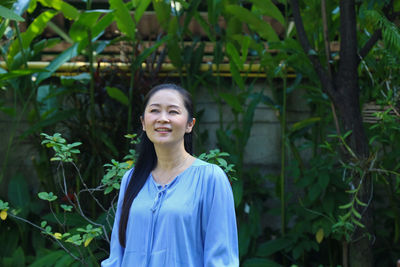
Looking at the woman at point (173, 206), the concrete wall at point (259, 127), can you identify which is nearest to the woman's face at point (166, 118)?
the woman at point (173, 206)

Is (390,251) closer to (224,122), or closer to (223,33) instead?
(224,122)

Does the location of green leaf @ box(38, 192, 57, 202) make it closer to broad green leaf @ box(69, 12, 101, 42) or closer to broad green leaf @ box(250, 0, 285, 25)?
broad green leaf @ box(69, 12, 101, 42)

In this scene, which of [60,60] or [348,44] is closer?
[348,44]

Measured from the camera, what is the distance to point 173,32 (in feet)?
11.8

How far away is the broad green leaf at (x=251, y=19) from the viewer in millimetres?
3284

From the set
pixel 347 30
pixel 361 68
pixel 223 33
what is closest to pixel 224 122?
pixel 223 33

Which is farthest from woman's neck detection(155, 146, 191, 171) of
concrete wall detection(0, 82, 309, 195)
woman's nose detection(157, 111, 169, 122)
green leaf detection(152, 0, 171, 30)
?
concrete wall detection(0, 82, 309, 195)

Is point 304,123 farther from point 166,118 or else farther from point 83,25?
point 166,118

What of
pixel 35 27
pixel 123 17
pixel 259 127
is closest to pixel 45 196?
pixel 123 17

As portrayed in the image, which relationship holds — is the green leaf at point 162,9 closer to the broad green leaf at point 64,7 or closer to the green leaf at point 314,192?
the broad green leaf at point 64,7

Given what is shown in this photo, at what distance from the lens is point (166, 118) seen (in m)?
1.71

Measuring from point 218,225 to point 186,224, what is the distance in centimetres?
10

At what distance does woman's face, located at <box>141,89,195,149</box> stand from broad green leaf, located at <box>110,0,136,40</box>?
4.66ft

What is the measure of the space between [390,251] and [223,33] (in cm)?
192
